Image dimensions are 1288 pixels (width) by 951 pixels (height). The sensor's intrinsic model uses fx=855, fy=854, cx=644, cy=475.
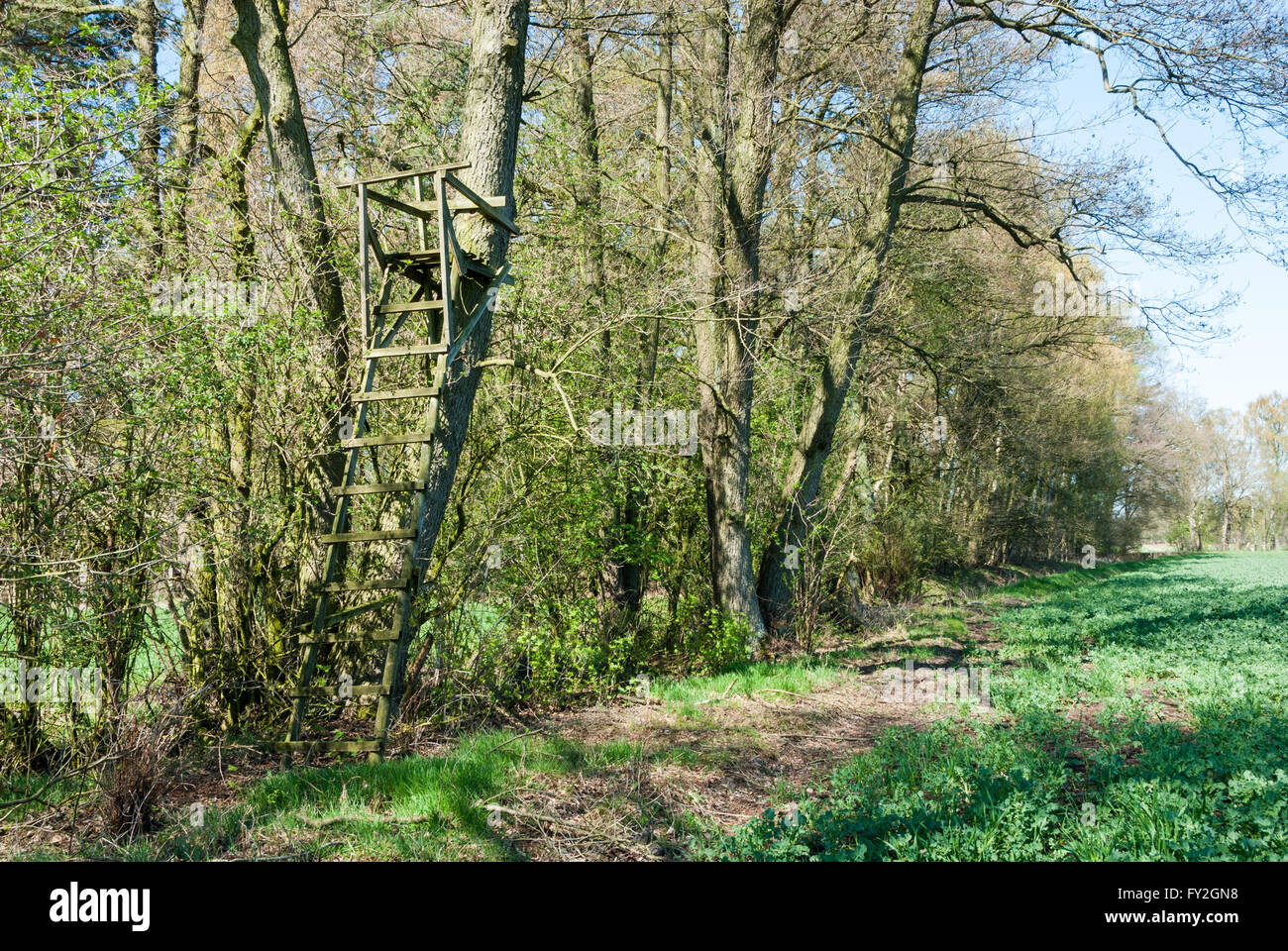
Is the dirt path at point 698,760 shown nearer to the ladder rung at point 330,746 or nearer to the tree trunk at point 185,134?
the ladder rung at point 330,746

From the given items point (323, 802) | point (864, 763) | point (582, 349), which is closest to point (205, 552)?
point (323, 802)

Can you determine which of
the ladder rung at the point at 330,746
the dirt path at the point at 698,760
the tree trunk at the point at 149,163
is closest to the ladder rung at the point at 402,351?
the tree trunk at the point at 149,163

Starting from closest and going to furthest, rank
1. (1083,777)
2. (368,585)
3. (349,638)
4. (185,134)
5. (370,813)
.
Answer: (370,813), (1083,777), (368,585), (349,638), (185,134)

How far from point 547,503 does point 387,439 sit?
2.53 metres

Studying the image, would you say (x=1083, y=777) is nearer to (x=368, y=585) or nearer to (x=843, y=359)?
(x=368, y=585)

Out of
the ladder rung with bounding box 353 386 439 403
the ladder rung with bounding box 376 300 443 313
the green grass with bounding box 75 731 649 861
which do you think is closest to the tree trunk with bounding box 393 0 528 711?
the ladder rung with bounding box 353 386 439 403

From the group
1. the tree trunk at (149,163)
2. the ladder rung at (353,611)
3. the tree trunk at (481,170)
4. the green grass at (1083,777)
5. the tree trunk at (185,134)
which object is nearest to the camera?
the green grass at (1083,777)

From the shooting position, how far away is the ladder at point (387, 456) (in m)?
6.08

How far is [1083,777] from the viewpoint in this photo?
5.16 meters

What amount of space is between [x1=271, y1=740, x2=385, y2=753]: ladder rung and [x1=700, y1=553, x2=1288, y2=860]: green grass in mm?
2640

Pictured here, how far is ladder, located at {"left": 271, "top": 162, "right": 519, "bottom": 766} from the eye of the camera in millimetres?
6082

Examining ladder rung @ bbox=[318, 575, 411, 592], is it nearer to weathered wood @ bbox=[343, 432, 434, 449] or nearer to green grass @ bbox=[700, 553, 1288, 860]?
weathered wood @ bbox=[343, 432, 434, 449]

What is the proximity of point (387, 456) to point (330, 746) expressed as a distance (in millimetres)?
2565

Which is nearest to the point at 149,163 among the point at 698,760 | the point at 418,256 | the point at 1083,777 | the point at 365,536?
the point at 418,256
